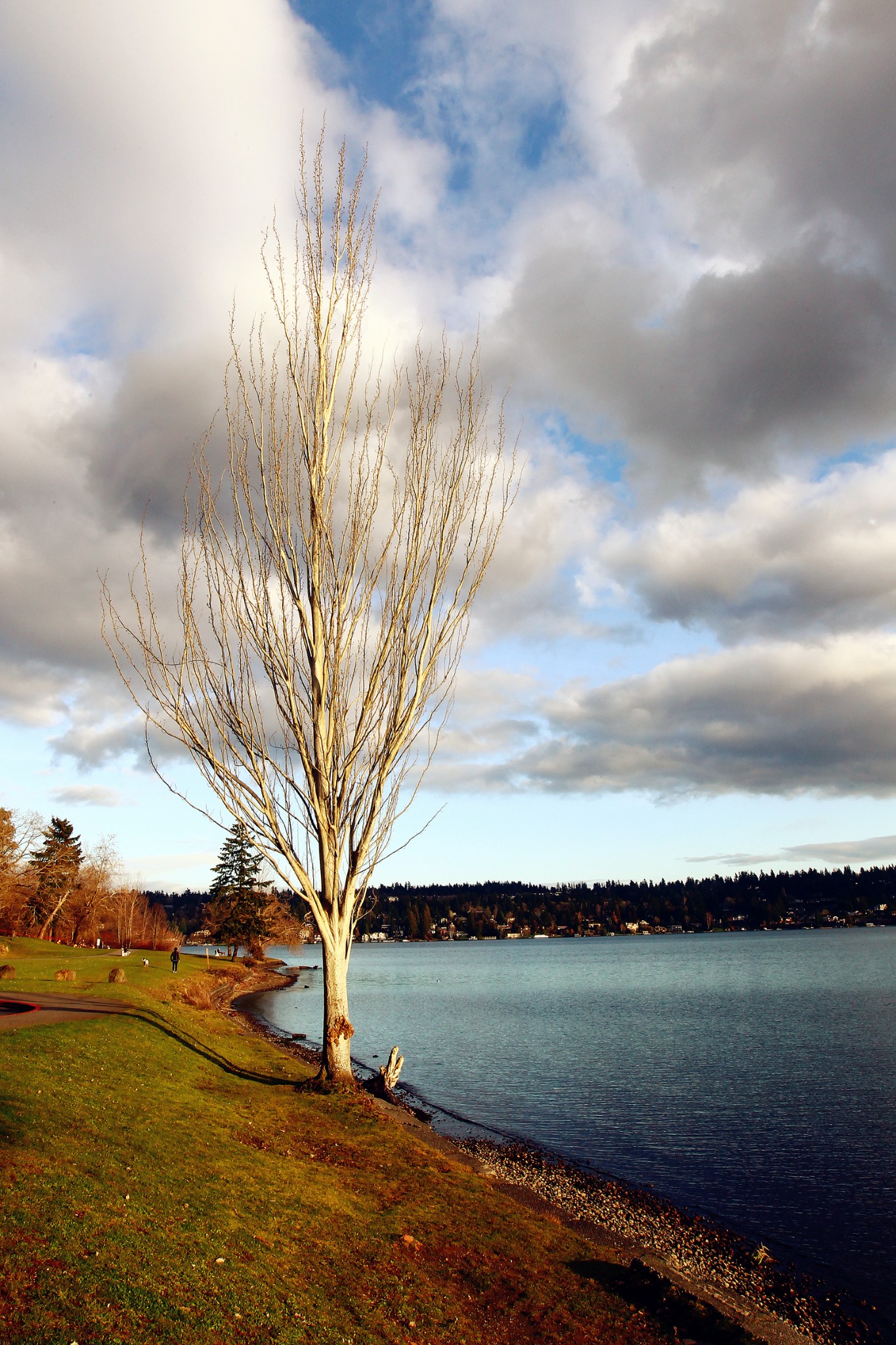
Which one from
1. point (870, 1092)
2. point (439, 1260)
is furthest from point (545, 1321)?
point (870, 1092)

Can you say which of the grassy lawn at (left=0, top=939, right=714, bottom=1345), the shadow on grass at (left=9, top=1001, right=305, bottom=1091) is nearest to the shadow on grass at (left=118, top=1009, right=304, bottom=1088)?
the shadow on grass at (left=9, top=1001, right=305, bottom=1091)

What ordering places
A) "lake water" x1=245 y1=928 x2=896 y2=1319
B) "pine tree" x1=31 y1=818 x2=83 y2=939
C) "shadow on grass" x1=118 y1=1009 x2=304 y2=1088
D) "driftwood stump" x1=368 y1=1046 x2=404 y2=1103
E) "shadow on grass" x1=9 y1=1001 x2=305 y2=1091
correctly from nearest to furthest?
"lake water" x1=245 y1=928 x2=896 y2=1319 → "shadow on grass" x1=118 y1=1009 x2=304 y2=1088 → "shadow on grass" x1=9 y1=1001 x2=305 y2=1091 → "driftwood stump" x1=368 y1=1046 x2=404 y2=1103 → "pine tree" x1=31 y1=818 x2=83 y2=939

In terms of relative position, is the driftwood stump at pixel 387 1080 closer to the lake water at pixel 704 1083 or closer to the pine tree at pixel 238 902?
the lake water at pixel 704 1083

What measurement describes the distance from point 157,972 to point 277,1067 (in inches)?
930

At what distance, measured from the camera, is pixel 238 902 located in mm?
70875

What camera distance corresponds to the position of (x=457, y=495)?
13.8 m

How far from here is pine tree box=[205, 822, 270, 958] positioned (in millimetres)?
70875

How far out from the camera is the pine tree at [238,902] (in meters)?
70.9

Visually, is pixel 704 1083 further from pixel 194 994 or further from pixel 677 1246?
pixel 194 994

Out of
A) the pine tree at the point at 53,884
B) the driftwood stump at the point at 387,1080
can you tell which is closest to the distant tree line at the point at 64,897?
the pine tree at the point at 53,884

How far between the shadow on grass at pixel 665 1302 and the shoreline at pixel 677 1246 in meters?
0.12

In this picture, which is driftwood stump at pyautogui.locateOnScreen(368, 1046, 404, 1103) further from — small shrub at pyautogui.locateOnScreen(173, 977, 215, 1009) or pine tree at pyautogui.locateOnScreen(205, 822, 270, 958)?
pine tree at pyautogui.locateOnScreen(205, 822, 270, 958)

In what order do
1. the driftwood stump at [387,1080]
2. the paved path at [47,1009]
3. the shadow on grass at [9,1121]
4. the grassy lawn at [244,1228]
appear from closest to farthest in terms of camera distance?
the grassy lawn at [244,1228], the shadow on grass at [9,1121], the paved path at [47,1009], the driftwood stump at [387,1080]

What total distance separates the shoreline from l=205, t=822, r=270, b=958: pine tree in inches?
2195
